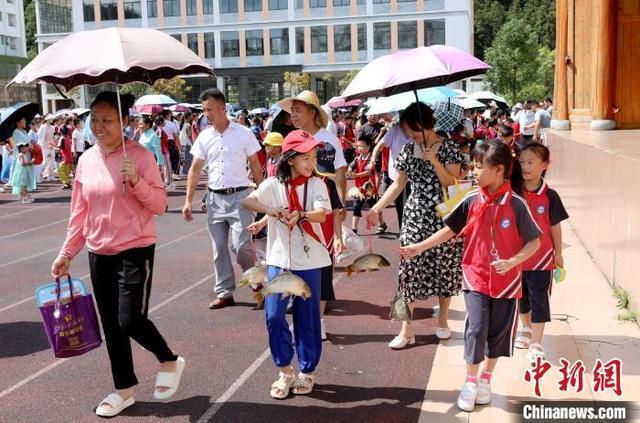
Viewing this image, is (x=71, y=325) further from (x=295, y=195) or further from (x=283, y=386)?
(x=295, y=195)

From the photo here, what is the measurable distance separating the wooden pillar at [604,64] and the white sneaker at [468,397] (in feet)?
30.7

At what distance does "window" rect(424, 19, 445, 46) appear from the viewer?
64.8m

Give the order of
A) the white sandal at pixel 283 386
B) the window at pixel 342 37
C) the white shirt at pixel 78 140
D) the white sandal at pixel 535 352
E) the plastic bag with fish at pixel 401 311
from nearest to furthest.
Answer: the white sandal at pixel 283 386, the white sandal at pixel 535 352, the plastic bag with fish at pixel 401 311, the white shirt at pixel 78 140, the window at pixel 342 37

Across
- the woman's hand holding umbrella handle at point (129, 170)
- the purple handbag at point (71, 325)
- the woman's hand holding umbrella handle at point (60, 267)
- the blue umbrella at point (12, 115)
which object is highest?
the blue umbrella at point (12, 115)

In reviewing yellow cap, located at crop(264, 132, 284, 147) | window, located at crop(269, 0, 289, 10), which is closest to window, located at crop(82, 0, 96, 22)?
window, located at crop(269, 0, 289, 10)

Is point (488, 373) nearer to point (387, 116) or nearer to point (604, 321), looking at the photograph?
point (604, 321)

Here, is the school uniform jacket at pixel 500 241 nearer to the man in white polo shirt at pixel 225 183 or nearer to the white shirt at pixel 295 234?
the white shirt at pixel 295 234

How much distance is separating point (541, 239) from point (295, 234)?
1876 millimetres

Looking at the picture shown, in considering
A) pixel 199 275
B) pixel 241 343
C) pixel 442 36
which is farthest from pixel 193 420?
pixel 442 36

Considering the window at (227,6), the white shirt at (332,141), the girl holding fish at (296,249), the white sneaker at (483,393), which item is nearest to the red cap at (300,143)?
the girl holding fish at (296,249)

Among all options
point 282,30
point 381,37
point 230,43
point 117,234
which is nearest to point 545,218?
point 117,234

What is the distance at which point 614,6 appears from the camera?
40.9ft

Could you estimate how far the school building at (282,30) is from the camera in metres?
65.1

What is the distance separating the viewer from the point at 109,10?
72750 mm
